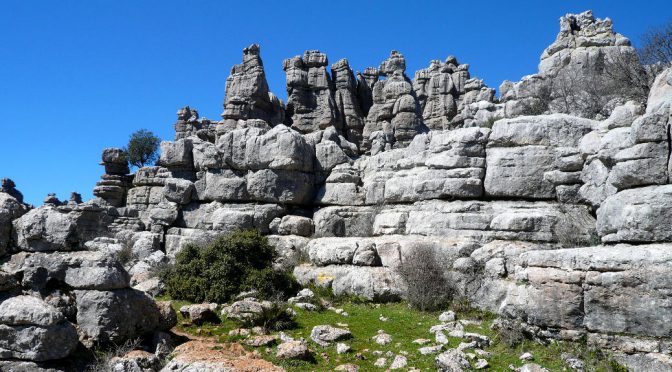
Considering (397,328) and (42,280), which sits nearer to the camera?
(42,280)

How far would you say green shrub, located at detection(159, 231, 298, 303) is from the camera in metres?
15.2

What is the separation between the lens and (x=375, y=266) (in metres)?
16.3

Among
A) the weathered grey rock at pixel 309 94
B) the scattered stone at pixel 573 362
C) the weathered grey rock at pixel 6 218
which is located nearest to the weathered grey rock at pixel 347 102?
the weathered grey rock at pixel 309 94

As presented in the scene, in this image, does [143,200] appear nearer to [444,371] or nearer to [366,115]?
[366,115]

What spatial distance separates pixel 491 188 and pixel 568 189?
2391 mm

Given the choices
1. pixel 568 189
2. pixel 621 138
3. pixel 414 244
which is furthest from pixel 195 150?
pixel 621 138

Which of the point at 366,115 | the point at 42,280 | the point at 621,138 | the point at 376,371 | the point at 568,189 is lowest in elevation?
the point at 376,371

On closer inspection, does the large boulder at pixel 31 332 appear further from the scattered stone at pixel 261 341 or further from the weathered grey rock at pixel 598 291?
the weathered grey rock at pixel 598 291

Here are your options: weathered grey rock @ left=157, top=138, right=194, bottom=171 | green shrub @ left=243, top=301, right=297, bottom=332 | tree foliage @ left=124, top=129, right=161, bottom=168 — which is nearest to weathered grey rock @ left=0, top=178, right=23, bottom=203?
tree foliage @ left=124, top=129, right=161, bottom=168

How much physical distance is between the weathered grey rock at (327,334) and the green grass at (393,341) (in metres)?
0.17

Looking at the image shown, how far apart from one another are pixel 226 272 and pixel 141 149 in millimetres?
42950

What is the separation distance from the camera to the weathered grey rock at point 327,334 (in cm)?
1128

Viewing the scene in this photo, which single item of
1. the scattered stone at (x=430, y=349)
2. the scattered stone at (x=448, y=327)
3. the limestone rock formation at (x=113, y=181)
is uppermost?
the limestone rock formation at (x=113, y=181)

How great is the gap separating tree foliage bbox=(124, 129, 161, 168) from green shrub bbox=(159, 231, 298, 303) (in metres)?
40.5
